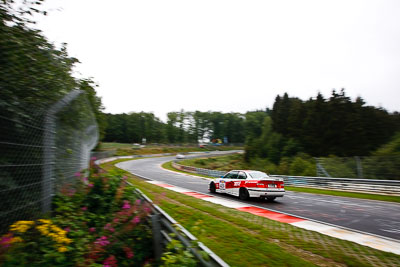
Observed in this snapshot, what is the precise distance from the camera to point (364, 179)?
15992 mm

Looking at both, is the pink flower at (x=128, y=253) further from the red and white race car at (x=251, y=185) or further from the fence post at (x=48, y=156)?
the red and white race car at (x=251, y=185)

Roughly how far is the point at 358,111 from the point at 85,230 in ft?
155

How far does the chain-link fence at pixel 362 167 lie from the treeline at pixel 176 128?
3414 inches

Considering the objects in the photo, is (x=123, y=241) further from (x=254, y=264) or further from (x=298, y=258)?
(x=298, y=258)

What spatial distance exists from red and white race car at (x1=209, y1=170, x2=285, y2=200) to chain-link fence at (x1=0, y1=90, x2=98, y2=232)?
8066 mm

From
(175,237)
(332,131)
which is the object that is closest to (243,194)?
(175,237)

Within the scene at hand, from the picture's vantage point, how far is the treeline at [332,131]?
40.6 meters

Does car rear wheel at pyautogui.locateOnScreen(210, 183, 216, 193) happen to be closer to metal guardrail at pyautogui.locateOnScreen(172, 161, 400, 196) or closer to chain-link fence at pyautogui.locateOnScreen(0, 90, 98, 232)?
metal guardrail at pyautogui.locateOnScreen(172, 161, 400, 196)

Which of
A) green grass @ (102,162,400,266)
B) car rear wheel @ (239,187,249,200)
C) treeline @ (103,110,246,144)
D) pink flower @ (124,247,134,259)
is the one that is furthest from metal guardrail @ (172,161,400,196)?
treeline @ (103,110,246,144)

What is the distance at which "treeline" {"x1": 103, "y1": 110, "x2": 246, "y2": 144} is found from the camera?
106688mm

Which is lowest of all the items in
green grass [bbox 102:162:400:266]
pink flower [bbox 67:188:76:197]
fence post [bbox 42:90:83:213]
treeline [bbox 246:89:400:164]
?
green grass [bbox 102:162:400:266]

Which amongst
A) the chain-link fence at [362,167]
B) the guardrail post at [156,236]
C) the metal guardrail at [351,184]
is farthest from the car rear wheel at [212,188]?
the guardrail post at [156,236]

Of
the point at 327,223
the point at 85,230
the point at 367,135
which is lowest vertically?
the point at 327,223

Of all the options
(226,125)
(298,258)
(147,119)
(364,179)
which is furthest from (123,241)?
(226,125)
